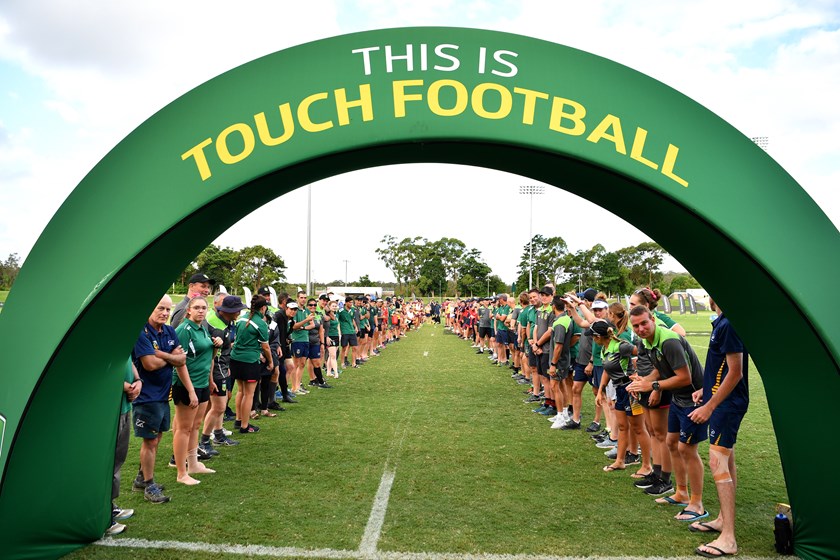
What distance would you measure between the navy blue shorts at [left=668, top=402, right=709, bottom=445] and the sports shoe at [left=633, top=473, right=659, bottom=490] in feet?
3.03

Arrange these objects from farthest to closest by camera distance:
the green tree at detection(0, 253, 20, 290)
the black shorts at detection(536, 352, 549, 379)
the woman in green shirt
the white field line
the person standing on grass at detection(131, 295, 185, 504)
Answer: the green tree at detection(0, 253, 20, 290), the black shorts at detection(536, 352, 549, 379), the woman in green shirt, the person standing on grass at detection(131, 295, 185, 504), the white field line

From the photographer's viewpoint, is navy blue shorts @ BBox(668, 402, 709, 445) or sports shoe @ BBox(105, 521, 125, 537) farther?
navy blue shorts @ BBox(668, 402, 709, 445)

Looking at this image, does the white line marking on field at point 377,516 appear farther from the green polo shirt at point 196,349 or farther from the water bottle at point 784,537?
the water bottle at point 784,537

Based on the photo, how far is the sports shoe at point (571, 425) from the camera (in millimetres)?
8422

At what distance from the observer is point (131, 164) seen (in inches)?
139

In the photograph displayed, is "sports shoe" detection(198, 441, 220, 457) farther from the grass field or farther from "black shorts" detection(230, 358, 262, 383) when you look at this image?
"black shorts" detection(230, 358, 262, 383)

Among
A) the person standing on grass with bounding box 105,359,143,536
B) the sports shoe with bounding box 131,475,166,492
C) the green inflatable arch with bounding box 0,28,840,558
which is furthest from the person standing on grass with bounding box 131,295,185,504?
the green inflatable arch with bounding box 0,28,840,558

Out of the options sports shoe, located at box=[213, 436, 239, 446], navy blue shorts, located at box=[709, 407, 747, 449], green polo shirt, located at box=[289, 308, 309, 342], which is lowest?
sports shoe, located at box=[213, 436, 239, 446]

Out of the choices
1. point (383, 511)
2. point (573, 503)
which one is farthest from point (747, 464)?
point (383, 511)

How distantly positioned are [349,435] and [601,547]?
430cm

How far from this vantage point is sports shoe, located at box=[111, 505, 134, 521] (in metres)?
4.71

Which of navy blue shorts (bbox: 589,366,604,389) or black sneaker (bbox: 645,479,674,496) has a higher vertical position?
navy blue shorts (bbox: 589,366,604,389)

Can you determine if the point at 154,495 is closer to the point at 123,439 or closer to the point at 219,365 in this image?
the point at 123,439

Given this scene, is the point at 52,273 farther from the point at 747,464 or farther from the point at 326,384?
the point at 326,384
